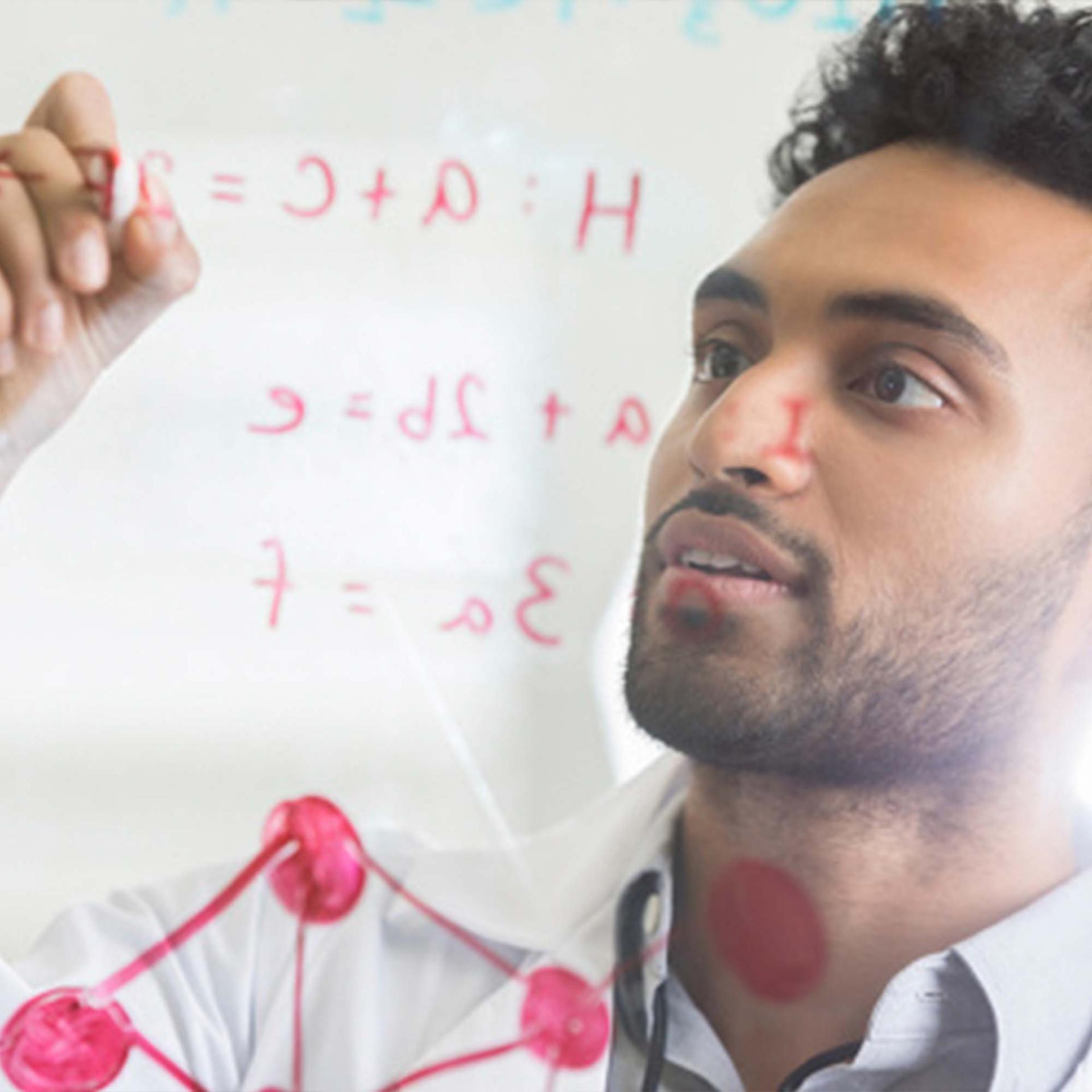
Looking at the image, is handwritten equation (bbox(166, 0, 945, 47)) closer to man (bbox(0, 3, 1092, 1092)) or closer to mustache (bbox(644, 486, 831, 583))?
man (bbox(0, 3, 1092, 1092))

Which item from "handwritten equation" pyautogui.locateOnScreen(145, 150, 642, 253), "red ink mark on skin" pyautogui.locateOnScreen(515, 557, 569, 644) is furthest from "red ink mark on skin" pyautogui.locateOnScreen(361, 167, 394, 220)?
"red ink mark on skin" pyautogui.locateOnScreen(515, 557, 569, 644)

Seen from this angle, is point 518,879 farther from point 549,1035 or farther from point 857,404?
point 857,404

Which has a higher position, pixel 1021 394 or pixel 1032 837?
pixel 1021 394

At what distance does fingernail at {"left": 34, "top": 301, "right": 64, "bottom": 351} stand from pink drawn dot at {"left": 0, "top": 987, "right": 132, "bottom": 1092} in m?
0.18

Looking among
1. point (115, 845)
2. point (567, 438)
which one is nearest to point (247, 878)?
point (115, 845)

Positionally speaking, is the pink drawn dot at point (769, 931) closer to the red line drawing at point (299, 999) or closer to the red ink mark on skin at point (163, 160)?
the red line drawing at point (299, 999)

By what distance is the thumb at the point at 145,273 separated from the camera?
1.48 ft

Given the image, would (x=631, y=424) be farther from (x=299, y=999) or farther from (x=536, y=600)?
(x=299, y=999)

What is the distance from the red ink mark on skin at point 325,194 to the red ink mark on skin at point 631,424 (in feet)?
0.33

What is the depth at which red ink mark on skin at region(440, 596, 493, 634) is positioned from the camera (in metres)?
0.48

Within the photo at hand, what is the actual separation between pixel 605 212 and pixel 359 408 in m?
0.09

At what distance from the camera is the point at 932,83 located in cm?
48

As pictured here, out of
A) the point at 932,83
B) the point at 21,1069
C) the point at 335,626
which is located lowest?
the point at 21,1069

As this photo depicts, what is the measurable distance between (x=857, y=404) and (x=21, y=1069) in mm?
296
